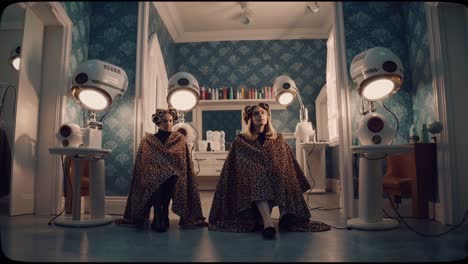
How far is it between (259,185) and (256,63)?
3.99 metres

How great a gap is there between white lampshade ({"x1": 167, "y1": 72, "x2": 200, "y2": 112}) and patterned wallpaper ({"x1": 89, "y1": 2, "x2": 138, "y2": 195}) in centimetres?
83

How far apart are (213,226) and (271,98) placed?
365cm

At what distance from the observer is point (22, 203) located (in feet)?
9.81

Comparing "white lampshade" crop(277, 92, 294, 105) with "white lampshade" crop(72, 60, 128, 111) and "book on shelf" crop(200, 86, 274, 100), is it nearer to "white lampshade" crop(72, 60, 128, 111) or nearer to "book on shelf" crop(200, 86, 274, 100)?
"white lampshade" crop(72, 60, 128, 111)

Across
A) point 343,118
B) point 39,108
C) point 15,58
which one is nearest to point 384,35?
point 343,118

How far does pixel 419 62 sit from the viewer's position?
295 cm

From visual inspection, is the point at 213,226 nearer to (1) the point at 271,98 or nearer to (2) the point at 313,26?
(2) the point at 313,26

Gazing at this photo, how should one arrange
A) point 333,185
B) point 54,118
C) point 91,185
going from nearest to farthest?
point 91,185 → point 54,118 → point 333,185

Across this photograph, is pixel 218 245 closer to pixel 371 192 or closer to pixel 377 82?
pixel 371 192

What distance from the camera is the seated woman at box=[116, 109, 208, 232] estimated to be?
2.40 metres

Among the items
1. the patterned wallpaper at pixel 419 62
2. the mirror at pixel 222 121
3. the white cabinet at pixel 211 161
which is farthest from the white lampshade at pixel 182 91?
the mirror at pixel 222 121

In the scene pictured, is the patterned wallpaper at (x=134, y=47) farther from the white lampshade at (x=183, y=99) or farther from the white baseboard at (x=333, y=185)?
the white baseboard at (x=333, y=185)

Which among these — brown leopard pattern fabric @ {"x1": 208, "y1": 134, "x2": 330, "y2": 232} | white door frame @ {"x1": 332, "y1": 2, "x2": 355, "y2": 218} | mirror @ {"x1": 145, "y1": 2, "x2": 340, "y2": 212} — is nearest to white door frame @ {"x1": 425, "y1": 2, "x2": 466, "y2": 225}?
white door frame @ {"x1": 332, "y1": 2, "x2": 355, "y2": 218}

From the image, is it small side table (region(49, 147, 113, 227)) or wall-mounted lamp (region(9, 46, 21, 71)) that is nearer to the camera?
small side table (region(49, 147, 113, 227))
